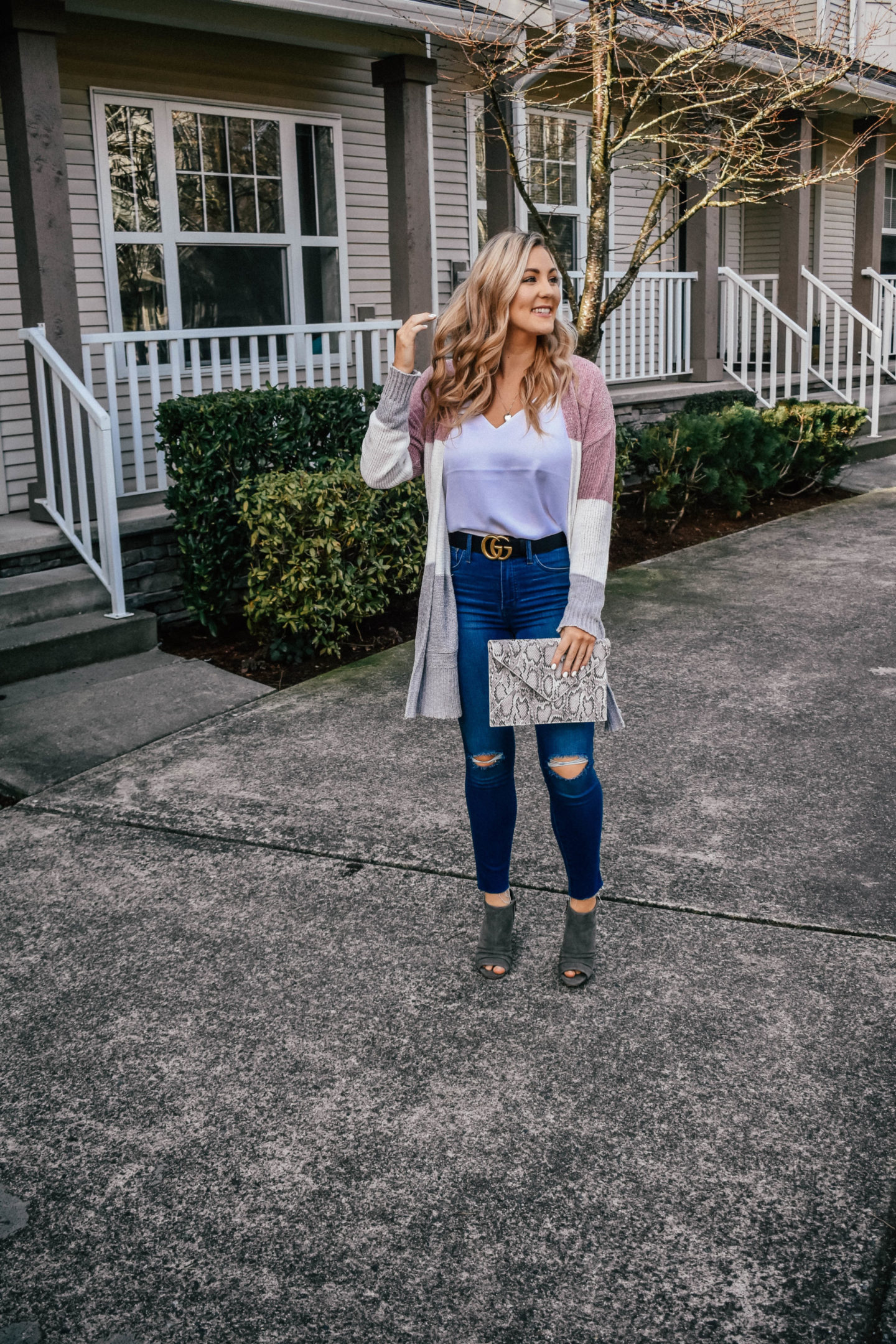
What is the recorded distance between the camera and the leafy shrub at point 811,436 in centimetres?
918

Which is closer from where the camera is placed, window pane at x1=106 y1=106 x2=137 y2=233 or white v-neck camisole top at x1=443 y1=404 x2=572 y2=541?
white v-neck camisole top at x1=443 y1=404 x2=572 y2=541

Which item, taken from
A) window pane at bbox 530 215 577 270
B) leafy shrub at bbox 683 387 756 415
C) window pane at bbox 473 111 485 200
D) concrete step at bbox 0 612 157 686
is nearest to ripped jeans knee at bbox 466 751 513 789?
concrete step at bbox 0 612 157 686

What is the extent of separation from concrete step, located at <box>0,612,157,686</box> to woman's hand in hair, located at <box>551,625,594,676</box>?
351 cm

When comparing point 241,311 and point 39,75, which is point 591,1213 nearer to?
point 39,75

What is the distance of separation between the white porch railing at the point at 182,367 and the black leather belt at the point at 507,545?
3.81 m

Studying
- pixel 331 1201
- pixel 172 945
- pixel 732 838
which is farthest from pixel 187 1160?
pixel 732 838

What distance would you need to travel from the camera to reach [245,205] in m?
8.62

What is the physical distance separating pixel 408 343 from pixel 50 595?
145 inches

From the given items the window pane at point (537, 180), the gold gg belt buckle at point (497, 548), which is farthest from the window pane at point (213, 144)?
the gold gg belt buckle at point (497, 548)

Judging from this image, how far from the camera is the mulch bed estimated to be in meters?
5.91

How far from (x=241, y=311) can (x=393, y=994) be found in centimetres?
670

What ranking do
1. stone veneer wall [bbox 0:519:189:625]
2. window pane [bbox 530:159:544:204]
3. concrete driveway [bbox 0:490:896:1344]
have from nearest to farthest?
concrete driveway [bbox 0:490:896:1344] < stone veneer wall [bbox 0:519:189:625] < window pane [bbox 530:159:544:204]

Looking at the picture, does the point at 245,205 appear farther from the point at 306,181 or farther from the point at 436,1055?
the point at 436,1055

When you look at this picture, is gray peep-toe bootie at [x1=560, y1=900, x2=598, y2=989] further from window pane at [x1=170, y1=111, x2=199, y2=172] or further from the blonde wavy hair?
window pane at [x1=170, y1=111, x2=199, y2=172]
